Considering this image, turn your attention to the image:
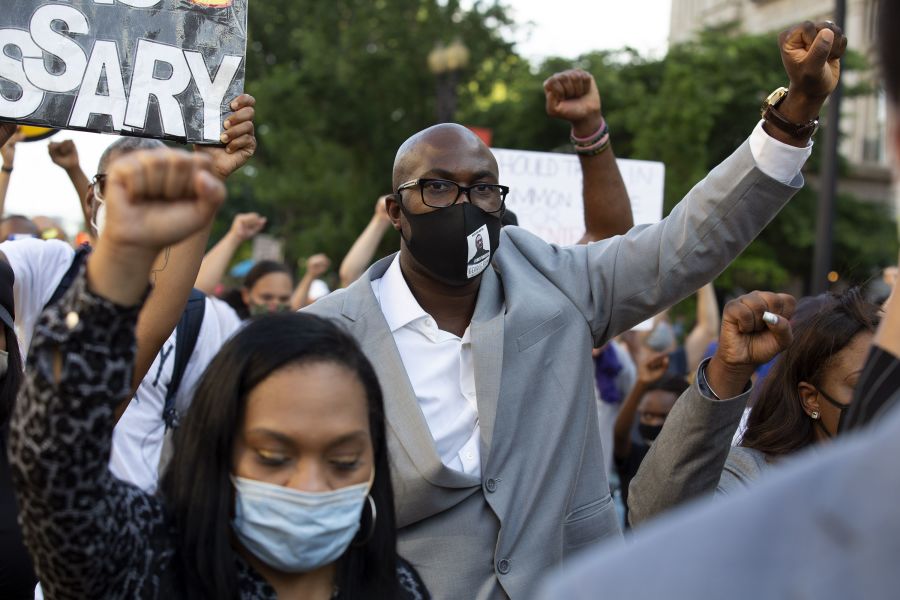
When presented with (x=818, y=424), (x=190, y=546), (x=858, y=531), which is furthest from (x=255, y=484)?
(x=818, y=424)

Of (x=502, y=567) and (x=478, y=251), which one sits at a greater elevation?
(x=478, y=251)

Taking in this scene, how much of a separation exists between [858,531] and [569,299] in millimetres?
2160

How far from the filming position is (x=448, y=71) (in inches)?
588

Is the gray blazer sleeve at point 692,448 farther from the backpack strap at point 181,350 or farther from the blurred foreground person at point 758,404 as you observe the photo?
Answer: the backpack strap at point 181,350

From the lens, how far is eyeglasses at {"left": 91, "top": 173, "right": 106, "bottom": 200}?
121 inches

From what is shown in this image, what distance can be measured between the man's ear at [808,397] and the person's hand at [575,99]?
1.00 metres

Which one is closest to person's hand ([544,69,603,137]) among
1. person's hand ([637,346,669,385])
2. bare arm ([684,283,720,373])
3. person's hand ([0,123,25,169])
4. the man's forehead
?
the man's forehead

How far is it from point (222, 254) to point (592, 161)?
10.3 feet

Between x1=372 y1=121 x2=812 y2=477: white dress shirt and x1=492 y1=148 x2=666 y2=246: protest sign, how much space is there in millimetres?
3398

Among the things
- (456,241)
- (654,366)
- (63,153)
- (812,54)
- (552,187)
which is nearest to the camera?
(812,54)

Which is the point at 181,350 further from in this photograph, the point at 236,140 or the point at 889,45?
the point at 889,45

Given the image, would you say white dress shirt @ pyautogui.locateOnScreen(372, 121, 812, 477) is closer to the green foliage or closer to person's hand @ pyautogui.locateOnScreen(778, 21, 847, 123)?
person's hand @ pyautogui.locateOnScreen(778, 21, 847, 123)

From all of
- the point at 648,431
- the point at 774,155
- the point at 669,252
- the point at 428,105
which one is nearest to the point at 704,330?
the point at 648,431

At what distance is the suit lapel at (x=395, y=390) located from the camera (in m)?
2.63
